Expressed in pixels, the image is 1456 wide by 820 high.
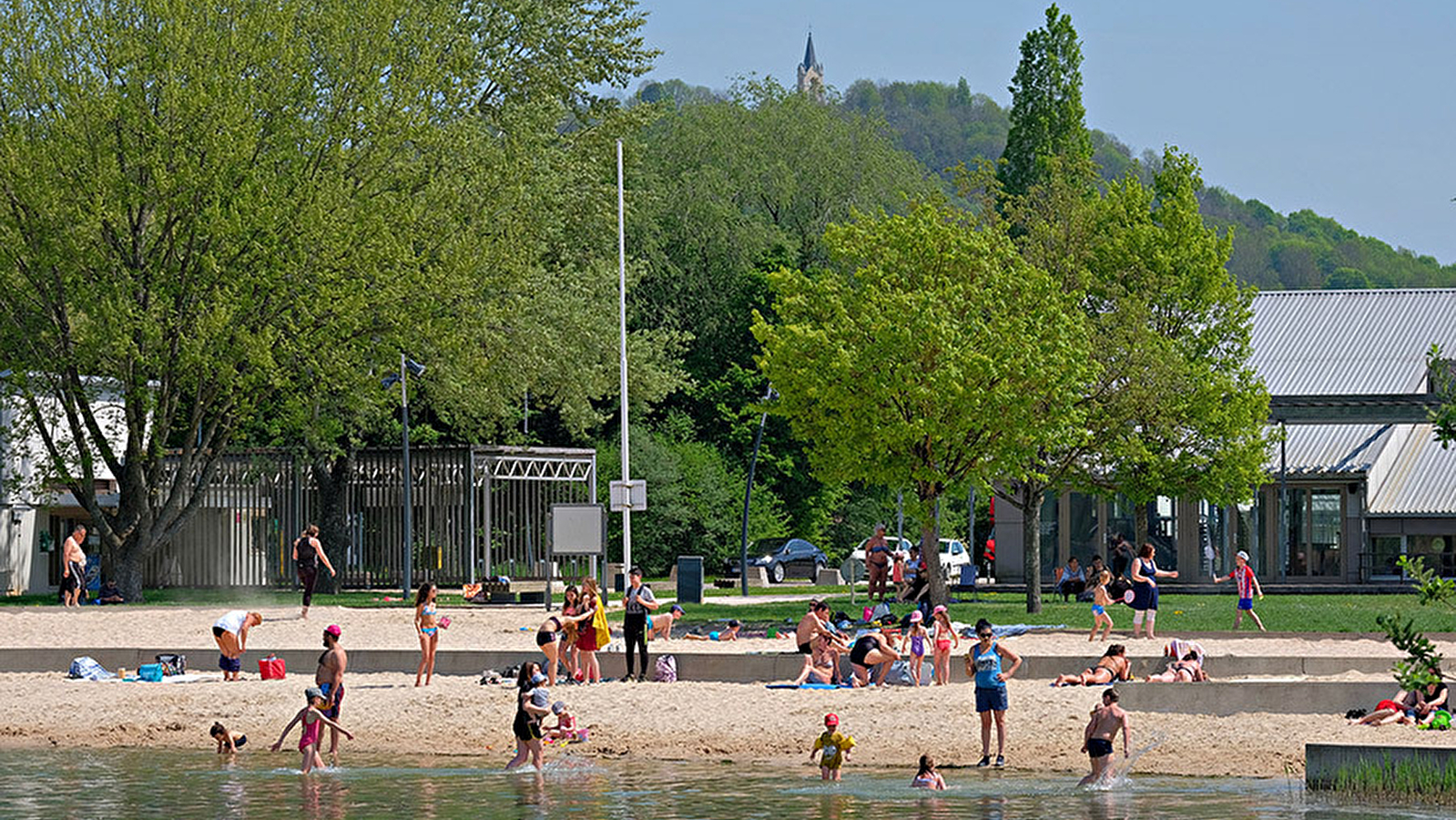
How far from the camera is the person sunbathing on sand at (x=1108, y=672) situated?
1039 inches

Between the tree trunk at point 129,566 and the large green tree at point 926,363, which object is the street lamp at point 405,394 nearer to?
the tree trunk at point 129,566

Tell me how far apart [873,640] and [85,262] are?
19.8m

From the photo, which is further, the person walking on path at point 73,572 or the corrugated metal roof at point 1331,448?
the corrugated metal roof at point 1331,448

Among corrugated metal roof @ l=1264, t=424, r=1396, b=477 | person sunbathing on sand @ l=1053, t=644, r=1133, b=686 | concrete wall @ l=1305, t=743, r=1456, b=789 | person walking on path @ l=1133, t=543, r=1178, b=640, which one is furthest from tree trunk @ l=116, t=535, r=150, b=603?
concrete wall @ l=1305, t=743, r=1456, b=789

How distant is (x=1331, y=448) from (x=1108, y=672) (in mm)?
29077

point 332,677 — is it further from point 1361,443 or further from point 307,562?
point 1361,443

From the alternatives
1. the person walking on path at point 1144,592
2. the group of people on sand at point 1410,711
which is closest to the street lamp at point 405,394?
the person walking on path at point 1144,592

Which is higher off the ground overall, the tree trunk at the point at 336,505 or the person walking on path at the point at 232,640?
the tree trunk at the point at 336,505

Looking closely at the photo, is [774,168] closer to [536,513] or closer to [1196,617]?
[536,513]

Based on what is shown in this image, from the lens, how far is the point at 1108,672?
2645 cm

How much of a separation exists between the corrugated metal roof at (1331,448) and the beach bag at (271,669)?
29.0 metres

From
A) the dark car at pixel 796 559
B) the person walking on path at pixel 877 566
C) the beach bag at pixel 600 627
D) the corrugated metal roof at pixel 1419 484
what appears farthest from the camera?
the dark car at pixel 796 559

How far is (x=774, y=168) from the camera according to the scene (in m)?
78.9

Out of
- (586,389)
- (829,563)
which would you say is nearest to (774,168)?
(829,563)
